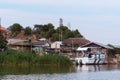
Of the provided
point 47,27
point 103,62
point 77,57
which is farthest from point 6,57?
point 47,27

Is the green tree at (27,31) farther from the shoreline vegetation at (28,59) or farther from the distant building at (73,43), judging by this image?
the shoreline vegetation at (28,59)

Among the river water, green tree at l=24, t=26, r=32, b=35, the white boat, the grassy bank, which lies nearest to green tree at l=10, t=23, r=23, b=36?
green tree at l=24, t=26, r=32, b=35

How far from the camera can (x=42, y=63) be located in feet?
205

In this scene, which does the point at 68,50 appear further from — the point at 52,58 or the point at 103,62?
the point at 52,58

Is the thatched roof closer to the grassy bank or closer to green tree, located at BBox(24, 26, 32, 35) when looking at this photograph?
green tree, located at BBox(24, 26, 32, 35)

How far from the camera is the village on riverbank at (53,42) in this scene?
3285 inches

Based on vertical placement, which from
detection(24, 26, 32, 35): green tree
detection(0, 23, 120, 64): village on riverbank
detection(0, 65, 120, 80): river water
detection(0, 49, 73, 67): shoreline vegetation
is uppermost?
detection(24, 26, 32, 35): green tree

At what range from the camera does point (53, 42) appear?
328 feet

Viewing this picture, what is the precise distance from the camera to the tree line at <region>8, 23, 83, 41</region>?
10450 centimetres

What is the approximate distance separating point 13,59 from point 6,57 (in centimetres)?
107

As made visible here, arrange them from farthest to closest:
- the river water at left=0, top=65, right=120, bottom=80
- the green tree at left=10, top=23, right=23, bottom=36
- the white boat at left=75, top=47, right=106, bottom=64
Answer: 1. the green tree at left=10, top=23, right=23, bottom=36
2. the white boat at left=75, top=47, right=106, bottom=64
3. the river water at left=0, top=65, right=120, bottom=80

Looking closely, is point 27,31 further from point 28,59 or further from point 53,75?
point 53,75

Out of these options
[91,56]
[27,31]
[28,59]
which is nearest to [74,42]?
[91,56]

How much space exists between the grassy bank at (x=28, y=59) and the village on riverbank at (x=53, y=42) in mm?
9937
